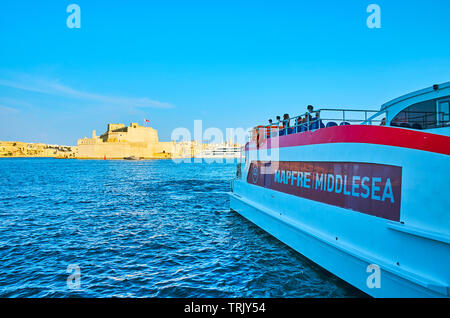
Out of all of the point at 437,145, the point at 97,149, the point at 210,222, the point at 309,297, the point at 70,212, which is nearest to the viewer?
the point at 437,145

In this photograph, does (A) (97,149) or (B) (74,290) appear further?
(A) (97,149)

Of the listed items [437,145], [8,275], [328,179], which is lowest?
[8,275]

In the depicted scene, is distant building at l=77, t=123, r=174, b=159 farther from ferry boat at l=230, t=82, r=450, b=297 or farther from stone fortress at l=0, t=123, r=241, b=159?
ferry boat at l=230, t=82, r=450, b=297

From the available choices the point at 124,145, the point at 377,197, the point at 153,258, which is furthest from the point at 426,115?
the point at 124,145

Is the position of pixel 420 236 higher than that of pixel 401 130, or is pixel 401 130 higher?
pixel 401 130

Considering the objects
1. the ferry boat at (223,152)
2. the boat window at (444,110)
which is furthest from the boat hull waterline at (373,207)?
the ferry boat at (223,152)

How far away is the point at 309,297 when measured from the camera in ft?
22.3

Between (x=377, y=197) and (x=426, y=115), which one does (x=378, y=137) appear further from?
(x=426, y=115)

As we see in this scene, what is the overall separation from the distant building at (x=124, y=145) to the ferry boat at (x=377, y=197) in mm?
145655

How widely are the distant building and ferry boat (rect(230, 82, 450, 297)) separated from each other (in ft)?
478
